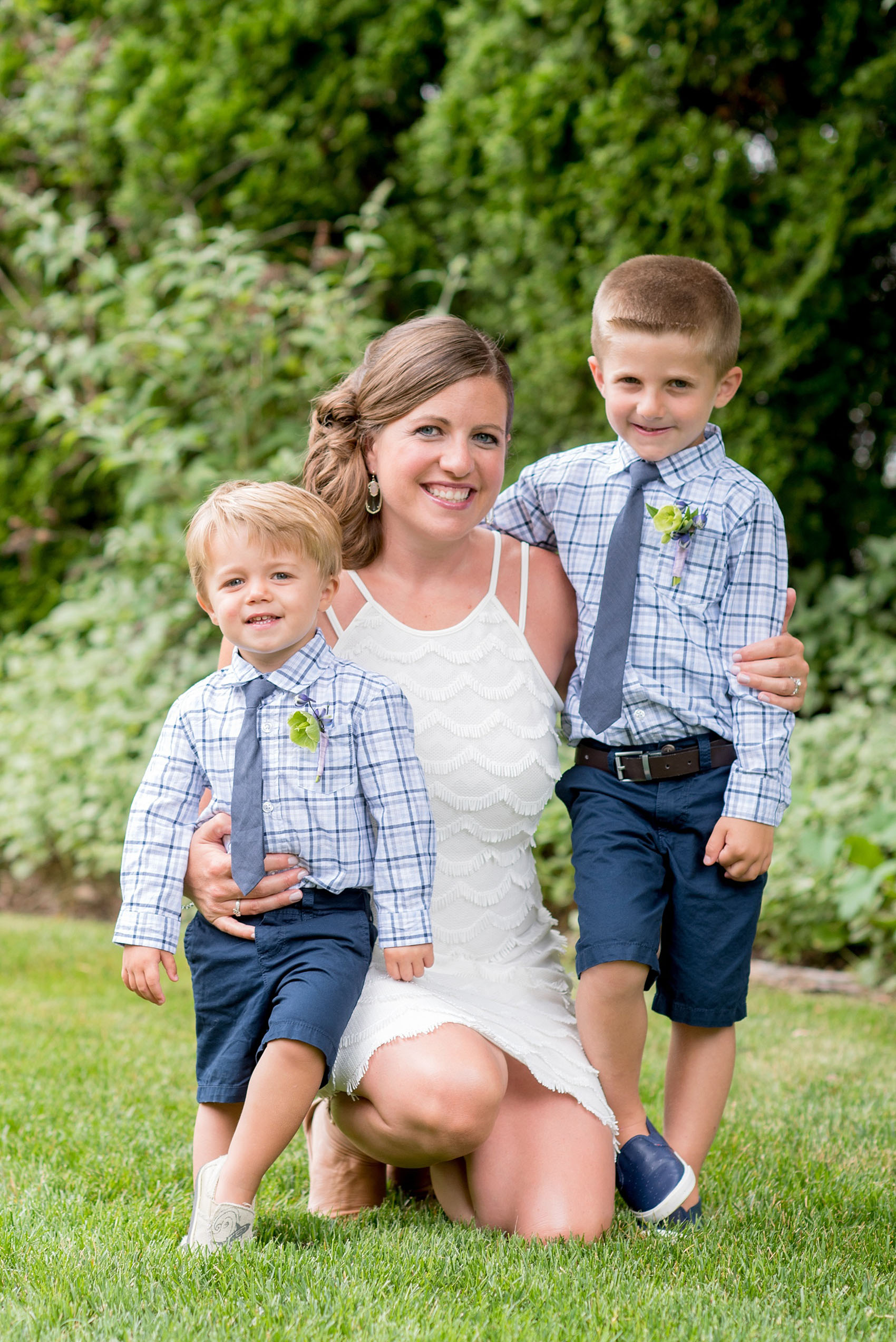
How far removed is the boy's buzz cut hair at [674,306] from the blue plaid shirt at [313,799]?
81 centimetres

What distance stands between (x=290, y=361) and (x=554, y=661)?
3138 millimetres

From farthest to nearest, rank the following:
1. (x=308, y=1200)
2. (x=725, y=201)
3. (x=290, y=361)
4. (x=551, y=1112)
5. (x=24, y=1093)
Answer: (x=290, y=361) → (x=725, y=201) → (x=24, y=1093) → (x=308, y=1200) → (x=551, y=1112)

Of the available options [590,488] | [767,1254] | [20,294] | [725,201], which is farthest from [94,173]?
[767,1254]

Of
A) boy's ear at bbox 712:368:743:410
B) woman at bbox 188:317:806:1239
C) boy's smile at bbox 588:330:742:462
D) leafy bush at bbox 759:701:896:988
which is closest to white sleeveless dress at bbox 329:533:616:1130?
woman at bbox 188:317:806:1239

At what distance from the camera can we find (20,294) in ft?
21.7

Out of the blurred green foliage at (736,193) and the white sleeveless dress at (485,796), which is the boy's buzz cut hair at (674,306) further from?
the blurred green foliage at (736,193)

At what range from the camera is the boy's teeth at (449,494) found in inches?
95.3

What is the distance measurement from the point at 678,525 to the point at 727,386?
0.32 m

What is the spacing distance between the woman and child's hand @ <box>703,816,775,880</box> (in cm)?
25

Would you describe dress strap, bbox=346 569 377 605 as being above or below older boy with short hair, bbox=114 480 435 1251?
above

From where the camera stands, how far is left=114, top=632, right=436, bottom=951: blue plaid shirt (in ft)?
7.14

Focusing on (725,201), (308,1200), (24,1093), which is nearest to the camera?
(308,1200)

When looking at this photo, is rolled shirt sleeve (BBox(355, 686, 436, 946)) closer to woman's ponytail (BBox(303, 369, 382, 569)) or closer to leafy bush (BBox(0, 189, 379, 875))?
woman's ponytail (BBox(303, 369, 382, 569))

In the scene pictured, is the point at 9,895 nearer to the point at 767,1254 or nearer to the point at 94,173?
the point at 94,173
